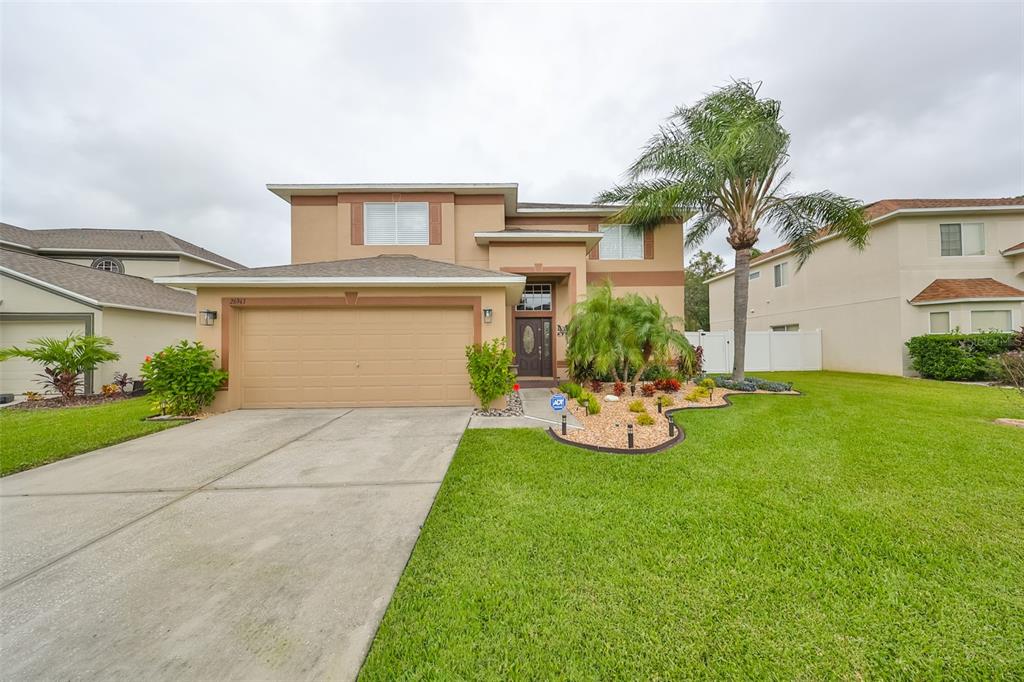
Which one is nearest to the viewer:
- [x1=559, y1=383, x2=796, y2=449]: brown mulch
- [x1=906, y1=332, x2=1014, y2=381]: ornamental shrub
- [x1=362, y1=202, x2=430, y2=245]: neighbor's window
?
→ [x1=559, y1=383, x2=796, y2=449]: brown mulch

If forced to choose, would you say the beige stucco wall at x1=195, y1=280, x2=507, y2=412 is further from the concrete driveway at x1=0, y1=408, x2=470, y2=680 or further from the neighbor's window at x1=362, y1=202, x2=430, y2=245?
the neighbor's window at x1=362, y1=202, x2=430, y2=245

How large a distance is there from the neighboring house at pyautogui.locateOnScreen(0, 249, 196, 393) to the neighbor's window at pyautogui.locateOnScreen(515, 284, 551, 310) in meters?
12.6

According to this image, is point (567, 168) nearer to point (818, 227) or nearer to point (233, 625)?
point (818, 227)

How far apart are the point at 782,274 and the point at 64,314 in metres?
29.1

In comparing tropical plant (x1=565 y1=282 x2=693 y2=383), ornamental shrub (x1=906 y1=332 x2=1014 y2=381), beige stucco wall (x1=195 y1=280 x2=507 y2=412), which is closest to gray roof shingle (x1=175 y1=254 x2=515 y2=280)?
beige stucco wall (x1=195 y1=280 x2=507 y2=412)

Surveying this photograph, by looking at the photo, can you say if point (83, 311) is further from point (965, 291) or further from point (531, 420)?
point (965, 291)

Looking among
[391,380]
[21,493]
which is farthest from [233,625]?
[391,380]

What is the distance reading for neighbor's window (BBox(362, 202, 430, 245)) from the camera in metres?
11.3

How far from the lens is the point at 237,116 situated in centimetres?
1359

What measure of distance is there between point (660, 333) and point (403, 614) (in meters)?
7.77

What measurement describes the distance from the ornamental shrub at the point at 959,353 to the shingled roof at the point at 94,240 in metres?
32.1

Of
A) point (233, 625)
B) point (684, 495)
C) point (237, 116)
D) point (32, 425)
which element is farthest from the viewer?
point (237, 116)

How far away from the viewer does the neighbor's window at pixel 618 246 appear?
40.6 feet

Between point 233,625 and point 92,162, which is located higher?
point 92,162
